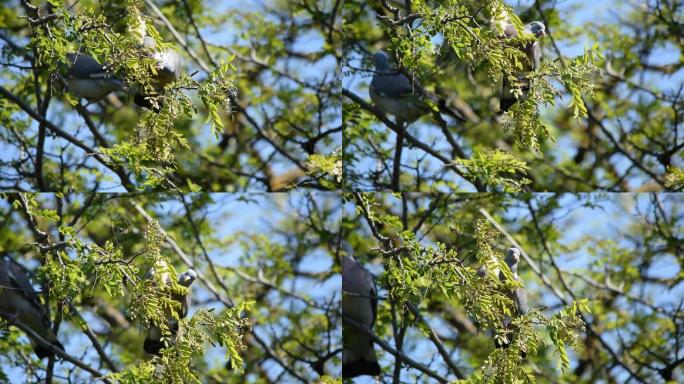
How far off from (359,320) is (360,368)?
0.20 meters

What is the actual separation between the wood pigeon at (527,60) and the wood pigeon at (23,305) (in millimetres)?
2046

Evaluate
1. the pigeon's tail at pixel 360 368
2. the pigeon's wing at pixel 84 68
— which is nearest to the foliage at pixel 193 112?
the pigeon's wing at pixel 84 68

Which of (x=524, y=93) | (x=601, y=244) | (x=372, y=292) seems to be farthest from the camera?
(x=601, y=244)

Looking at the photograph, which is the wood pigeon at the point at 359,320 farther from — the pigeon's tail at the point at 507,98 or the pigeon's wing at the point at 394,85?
the pigeon's tail at the point at 507,98

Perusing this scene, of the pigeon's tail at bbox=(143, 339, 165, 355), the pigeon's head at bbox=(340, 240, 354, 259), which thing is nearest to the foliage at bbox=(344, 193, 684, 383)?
the pigeon's head at bbox=(340, 240, 354, 259)

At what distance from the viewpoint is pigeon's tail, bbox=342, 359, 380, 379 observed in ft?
16.1

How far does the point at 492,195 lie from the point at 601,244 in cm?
59

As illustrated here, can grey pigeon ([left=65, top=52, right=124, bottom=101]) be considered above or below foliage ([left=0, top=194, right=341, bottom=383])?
above

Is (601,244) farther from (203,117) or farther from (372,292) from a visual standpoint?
(203,117)

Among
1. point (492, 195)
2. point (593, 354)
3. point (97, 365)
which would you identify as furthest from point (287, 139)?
point (593, 354)

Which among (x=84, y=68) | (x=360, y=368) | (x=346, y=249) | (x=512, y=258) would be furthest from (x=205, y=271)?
(x=512, y=258)

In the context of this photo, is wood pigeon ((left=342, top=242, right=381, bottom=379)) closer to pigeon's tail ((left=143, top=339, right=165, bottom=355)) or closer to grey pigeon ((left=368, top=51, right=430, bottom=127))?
grey pigeon ((left=368, top=51, right=430, bottom=127))

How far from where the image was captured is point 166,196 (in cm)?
509

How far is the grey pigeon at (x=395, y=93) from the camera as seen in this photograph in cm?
492
